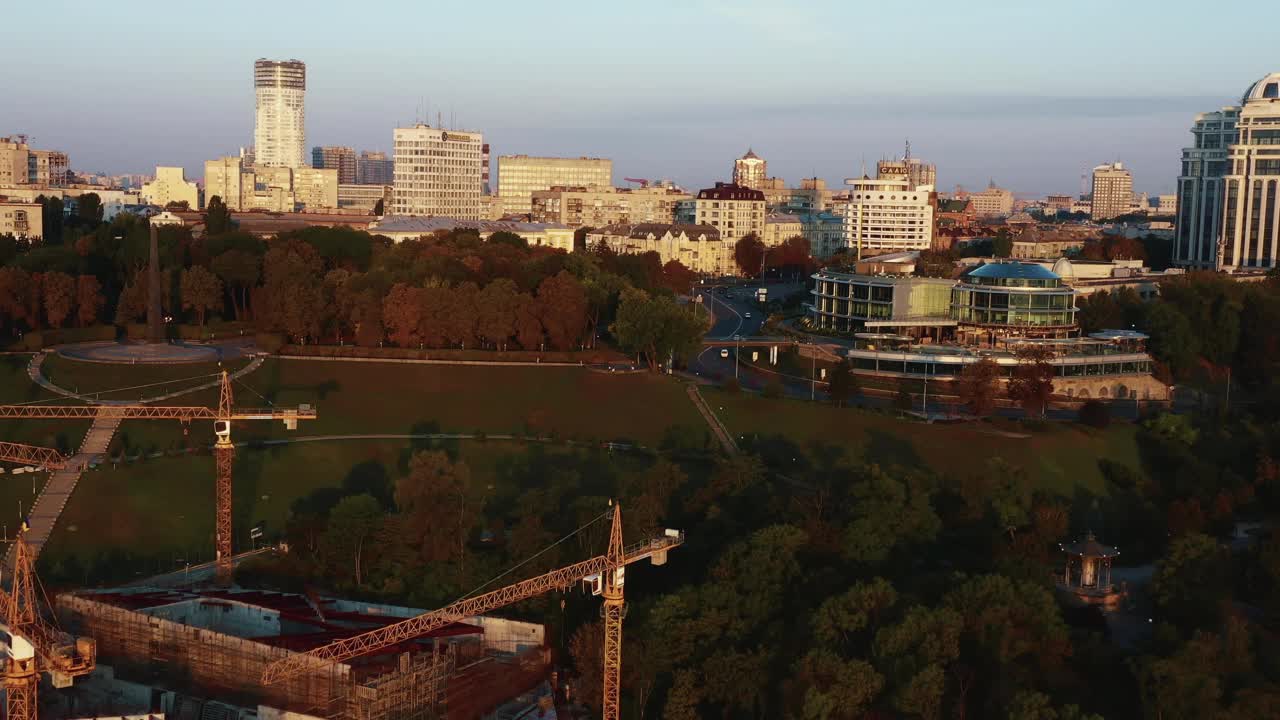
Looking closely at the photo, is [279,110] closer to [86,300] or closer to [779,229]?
[779,229]

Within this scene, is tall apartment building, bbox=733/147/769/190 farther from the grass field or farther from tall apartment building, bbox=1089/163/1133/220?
the grass field

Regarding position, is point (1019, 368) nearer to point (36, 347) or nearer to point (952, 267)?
point (952, 267)

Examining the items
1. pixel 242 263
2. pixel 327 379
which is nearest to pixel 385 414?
pixel 327 379

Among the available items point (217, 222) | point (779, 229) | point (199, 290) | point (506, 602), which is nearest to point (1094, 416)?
point (506, 602)

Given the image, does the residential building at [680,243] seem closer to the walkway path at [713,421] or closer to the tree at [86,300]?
the tree at [86,300]

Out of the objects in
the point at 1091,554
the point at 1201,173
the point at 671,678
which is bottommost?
the point at 671,678

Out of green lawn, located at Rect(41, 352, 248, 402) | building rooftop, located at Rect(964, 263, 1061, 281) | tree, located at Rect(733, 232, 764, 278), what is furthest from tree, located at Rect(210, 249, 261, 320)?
tree, located at Rect(733, 232, 764, 278)

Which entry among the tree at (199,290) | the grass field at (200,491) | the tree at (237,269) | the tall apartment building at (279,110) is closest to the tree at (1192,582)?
the grass field at (200,491)

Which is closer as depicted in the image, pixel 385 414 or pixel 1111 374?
pixel 385 414
